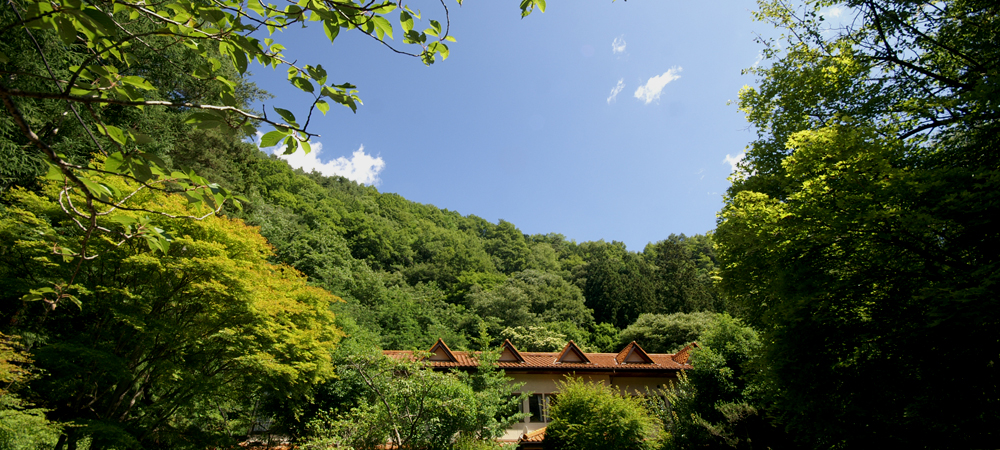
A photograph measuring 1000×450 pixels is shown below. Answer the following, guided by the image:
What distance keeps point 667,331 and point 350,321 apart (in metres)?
19.3

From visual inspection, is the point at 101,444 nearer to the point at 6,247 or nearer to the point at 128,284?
the point at 128,284

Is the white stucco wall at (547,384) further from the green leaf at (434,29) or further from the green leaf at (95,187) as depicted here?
the green leaf at (95,187)

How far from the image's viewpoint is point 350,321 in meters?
17.7

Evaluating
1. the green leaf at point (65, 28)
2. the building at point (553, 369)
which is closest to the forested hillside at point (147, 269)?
the green leaf at point (65, 28)

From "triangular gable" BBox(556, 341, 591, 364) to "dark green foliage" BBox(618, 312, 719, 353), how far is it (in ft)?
36.9

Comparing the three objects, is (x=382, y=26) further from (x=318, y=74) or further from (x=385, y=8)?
(x=318, y=74)

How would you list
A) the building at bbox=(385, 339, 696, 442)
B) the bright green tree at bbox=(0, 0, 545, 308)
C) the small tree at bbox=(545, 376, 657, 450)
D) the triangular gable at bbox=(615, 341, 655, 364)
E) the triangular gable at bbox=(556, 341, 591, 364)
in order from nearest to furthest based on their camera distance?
the bright green tree at bbox=(0, 0, 545, 308), the small tree at bbox=(545, 376, 657, 450), the building at bbox=(385, 339, 696, 442), the triangular gable at bbox=(556, 341, 591, 364), the triangular gable at bbox=(615, 341, 655, 364)

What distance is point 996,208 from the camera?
5.03 m

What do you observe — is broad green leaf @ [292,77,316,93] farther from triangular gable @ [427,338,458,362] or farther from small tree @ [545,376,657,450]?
triangular gable @ [427,338,458,362]

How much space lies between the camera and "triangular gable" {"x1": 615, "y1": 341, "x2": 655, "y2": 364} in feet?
56.7

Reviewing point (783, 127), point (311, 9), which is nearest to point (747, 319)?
point (783, 127)

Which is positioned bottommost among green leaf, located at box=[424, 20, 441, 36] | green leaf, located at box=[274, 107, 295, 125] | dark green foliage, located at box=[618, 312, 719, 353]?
green leaf, located at box=[274, 107, 295, 125]

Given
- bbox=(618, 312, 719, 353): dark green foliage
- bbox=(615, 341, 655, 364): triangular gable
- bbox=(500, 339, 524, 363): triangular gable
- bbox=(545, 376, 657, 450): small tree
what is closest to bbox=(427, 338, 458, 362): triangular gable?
bbox=(500, 339, 524, 363): triangular gable

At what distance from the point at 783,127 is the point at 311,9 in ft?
36.1
